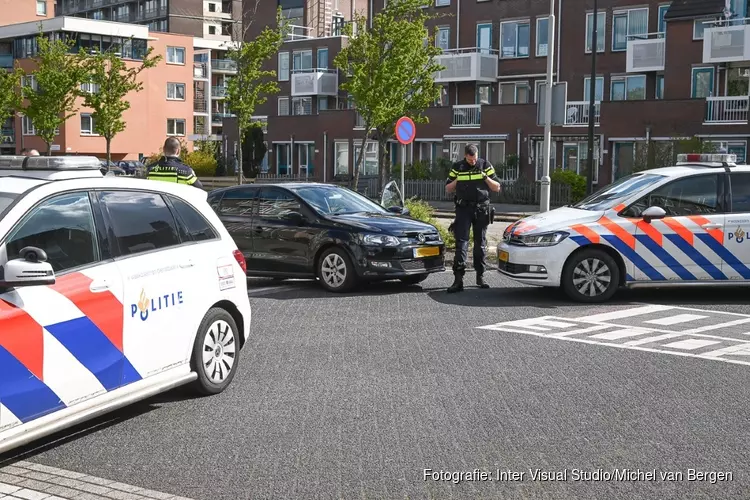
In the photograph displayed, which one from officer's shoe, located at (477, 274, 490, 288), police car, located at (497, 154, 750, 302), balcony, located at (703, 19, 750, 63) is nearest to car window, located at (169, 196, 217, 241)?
police car, located at (497, 154, 750, 302)

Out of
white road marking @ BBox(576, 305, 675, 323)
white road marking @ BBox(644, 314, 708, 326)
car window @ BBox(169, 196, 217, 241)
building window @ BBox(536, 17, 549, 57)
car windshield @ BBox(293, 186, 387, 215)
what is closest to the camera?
car window @ BBox(169, 196, 217, 241)

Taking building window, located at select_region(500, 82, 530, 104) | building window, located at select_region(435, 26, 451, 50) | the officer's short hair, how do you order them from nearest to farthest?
the officer's short hair < building window, located at select_region(500, 82, 530, 104) < building window, located at select_region(435, 26, 451, 50)

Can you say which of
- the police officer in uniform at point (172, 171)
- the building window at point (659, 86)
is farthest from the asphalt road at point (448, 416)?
the building window at point (659, 86)

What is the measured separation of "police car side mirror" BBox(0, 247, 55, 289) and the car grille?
7.90 meters

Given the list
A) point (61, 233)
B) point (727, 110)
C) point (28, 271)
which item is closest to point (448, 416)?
point (61, 233)

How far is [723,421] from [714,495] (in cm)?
159

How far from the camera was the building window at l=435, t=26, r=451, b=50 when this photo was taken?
182 feet

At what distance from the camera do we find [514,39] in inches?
2066

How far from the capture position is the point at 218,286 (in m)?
7.38

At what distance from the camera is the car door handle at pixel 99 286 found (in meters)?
6.04

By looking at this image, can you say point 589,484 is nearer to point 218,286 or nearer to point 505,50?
point 218,286

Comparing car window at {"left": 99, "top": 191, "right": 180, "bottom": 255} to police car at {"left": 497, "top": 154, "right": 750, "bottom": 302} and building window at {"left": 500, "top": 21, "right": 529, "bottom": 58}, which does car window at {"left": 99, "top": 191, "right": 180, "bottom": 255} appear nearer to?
police car at {"left": 497, "top": 154, "right": 750, "bottom": 302}

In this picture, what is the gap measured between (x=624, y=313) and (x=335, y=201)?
14.8ft

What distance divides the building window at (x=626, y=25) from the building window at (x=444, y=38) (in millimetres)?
10058
